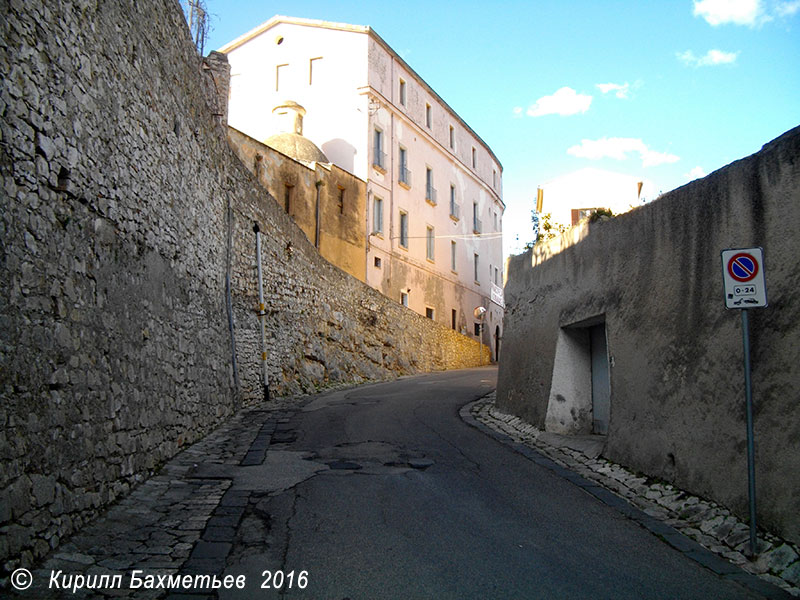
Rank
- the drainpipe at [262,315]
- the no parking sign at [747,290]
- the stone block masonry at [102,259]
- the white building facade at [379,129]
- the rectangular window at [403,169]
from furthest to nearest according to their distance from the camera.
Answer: the rectangular window at [403,169], the white building facade at [379,129], the drainpipe at [262,315], the no parking sign at [747,290], the stone block masonry at [102,259]

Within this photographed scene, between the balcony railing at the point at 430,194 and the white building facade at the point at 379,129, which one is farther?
the balcony railing at the point at 430,194

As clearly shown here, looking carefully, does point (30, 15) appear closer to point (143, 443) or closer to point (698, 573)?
point (143, 443)

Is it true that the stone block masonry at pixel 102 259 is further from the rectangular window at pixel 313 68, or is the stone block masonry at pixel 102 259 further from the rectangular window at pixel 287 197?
the rectangular window at pixel 313 68

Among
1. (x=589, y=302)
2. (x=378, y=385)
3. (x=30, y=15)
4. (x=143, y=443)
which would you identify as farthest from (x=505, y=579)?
(x=378, y=385)

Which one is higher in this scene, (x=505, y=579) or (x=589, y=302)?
(x=589, y=302)

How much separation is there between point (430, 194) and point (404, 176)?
10.8 ft

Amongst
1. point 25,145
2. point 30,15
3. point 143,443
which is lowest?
point 143,443

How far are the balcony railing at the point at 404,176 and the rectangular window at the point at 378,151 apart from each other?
66.8 inches

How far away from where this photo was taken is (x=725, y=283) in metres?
5.72

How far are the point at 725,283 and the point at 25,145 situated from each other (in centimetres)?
535

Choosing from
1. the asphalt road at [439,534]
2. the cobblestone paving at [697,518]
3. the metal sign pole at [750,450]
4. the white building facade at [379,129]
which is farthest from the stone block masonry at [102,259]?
the white building facade at [379,129]

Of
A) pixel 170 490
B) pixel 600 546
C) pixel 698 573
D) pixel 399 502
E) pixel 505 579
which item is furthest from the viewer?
pixel 170 490

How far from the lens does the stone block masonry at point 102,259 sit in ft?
15.7

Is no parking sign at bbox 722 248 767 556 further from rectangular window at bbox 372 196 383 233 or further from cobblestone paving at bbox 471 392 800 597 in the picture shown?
rectangular window at bbox 372 196 383 233
